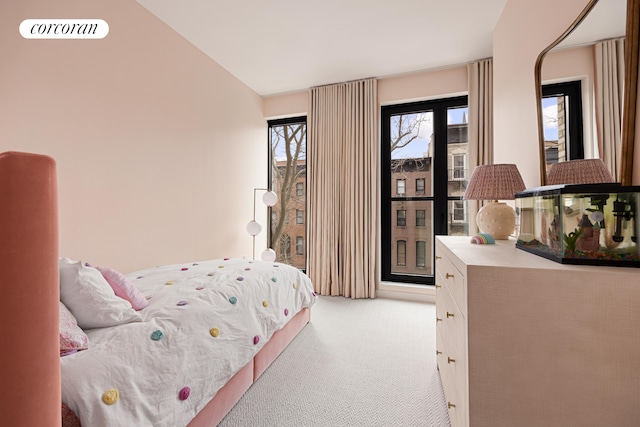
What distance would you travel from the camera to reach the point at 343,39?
8.93ft

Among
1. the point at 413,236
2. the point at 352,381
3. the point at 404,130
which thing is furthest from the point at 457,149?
the point at 352,381

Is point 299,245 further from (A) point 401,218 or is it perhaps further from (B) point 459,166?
(B) point 459,166

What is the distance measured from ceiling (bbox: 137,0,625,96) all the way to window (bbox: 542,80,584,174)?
4.42ft

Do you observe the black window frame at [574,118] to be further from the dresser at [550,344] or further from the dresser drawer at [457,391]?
the dresser drawer at [457,391]

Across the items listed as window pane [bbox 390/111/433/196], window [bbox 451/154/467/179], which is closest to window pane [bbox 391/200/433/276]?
window pane [bbox 390/111/433/196]

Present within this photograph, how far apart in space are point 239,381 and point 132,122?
2.14 metres

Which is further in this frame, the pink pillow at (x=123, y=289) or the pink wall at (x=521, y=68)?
the pink wall at (x=521, y=68)

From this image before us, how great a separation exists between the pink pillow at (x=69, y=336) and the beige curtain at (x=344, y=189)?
110 inches

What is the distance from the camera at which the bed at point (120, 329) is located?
514mm

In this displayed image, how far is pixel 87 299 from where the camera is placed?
44.7 inches

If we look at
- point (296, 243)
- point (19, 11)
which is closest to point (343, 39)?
point (19, 11)

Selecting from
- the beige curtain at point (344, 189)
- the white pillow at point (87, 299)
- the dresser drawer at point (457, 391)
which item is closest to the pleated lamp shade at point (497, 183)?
the dresser drawer at point (457, 391)

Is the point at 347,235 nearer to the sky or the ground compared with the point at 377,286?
nearer to the sky

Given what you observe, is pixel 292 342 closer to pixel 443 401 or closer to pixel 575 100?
pixel 443 401
